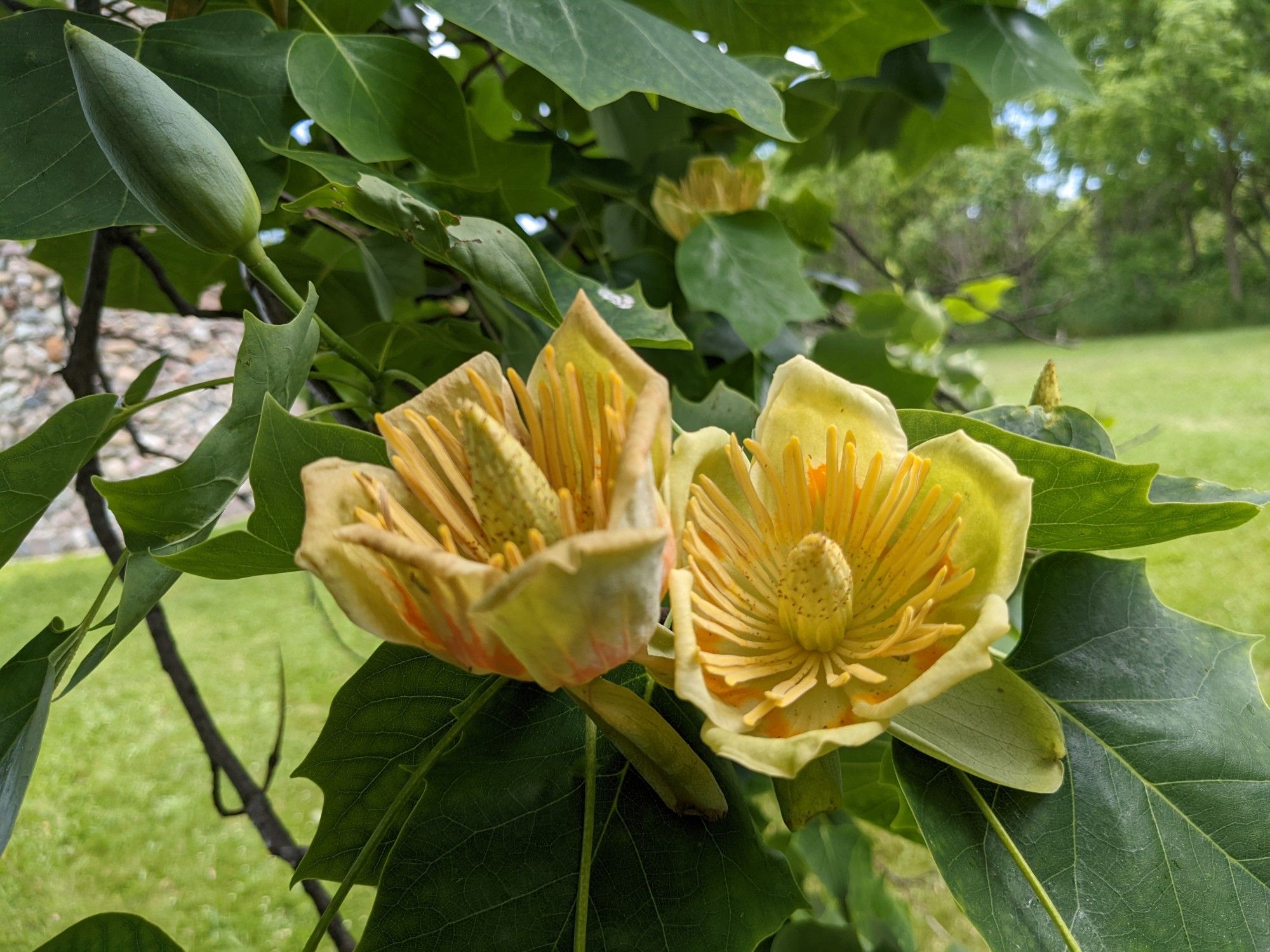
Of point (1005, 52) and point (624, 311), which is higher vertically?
point (1005, 52)

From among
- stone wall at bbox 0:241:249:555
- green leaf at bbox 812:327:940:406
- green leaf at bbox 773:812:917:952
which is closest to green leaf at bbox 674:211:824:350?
green leaf at bbox 812:327:940:406

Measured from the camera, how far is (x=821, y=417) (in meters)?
0.27

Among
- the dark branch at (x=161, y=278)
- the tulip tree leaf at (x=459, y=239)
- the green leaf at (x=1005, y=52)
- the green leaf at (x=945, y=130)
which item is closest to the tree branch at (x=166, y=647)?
the dark branch at (x=161, y=278)

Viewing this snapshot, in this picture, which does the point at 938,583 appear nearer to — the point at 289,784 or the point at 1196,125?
the point at 289,784

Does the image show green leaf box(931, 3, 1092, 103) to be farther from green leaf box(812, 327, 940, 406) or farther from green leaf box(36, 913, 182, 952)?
green leaf box(36, 913, 182, 952)

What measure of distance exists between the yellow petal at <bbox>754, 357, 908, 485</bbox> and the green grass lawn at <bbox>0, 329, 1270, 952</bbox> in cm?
37

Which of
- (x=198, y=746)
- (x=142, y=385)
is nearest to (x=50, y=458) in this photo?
(x=142, y=385)

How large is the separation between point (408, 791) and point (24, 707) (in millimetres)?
149

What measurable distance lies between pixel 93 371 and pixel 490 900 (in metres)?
0.51

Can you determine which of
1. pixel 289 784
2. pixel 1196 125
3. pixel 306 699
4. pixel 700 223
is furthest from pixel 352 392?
pixel 1196 125

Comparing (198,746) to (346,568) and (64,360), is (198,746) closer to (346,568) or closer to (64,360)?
(64,360)

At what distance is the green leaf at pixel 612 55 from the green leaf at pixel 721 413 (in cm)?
11

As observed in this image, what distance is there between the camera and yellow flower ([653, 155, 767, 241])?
0.65 metres

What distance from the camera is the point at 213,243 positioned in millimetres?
289
